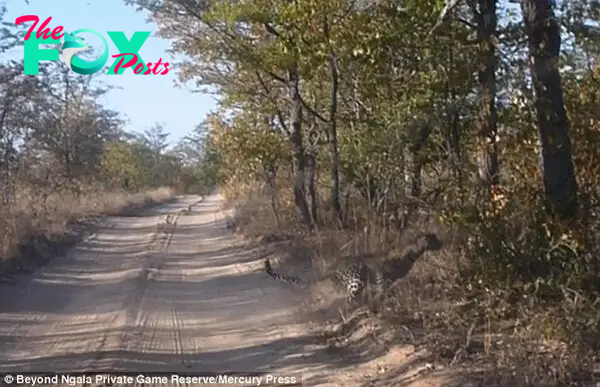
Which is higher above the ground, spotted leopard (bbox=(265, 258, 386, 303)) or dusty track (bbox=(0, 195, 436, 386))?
spotted leopard (bbox=(265, 258, 386, 303))

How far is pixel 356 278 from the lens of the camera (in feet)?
39.1

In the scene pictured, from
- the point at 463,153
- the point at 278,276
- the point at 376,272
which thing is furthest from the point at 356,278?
the point at 278,276

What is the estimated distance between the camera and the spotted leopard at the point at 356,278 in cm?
1136

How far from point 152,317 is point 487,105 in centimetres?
539

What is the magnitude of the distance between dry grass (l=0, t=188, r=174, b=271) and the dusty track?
2.55 ft

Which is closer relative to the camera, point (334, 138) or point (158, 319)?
point (158, 319)

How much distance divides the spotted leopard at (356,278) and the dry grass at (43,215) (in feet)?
20.9

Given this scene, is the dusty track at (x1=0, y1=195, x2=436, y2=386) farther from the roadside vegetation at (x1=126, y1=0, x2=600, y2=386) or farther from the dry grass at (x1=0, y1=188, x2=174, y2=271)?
the roadside vegetation at (x1=126, y1=0, x2=600, y2=386)

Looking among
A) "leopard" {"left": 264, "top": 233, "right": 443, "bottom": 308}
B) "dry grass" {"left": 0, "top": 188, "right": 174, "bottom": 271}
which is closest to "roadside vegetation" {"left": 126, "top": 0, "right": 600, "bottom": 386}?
"leopard" {"left": 264, "top": 233, "right": 443, "bottom": 308}

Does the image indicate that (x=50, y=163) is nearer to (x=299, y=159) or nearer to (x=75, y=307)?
(x=299, y=159)

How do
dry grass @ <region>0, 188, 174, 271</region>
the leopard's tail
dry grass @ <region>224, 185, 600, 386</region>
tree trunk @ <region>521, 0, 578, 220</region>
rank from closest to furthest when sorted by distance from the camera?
1. dry grass @ <region>224, 185, 600, 386</region>
2. tree trunk @ <region>521, 0, 578, 220</region>
3. the leopard's tail
4. dry grass @ <region>0, 188, 174, 271</region>

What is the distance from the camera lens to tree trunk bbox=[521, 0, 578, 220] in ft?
29.7

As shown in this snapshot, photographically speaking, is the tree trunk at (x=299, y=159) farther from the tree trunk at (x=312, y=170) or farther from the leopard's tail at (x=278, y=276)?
the leopard's tail at (x=278, y=276)

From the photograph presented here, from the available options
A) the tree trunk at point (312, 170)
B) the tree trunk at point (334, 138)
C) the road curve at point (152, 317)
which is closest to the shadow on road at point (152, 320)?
the road curve at point (152, 317)
